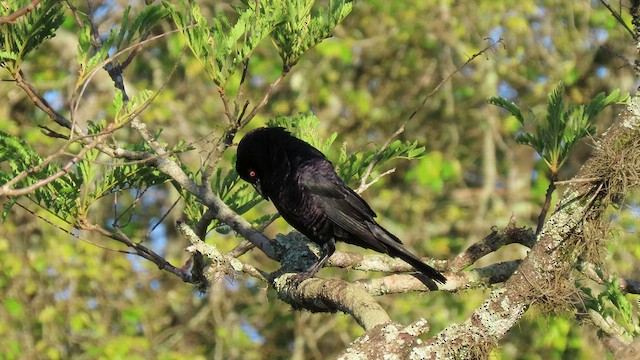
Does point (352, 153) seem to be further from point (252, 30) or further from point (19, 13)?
point (19, 13)

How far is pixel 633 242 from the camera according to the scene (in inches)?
358

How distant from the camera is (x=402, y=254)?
416cm

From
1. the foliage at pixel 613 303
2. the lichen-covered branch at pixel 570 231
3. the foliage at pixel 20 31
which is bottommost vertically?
the foliage at pixel 613 303

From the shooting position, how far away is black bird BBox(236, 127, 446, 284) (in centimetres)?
454

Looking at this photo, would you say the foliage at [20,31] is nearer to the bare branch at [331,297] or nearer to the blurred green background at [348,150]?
the bare branch at [331,297]

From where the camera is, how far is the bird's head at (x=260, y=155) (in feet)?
14.6

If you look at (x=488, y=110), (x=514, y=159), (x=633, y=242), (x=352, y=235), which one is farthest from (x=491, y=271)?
(x=514, y=159)

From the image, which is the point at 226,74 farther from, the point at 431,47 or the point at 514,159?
the point at 514,159

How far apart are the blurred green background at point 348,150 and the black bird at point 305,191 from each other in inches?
163

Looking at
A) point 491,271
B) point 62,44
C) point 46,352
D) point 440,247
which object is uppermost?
point 62,44

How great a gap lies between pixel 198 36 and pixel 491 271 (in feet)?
4.56

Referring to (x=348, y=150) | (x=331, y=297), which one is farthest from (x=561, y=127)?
(x=348, y=150)

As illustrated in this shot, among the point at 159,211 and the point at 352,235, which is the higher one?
the point at 159,211

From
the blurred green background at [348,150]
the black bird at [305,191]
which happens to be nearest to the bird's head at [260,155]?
the black bird at [305,191]
